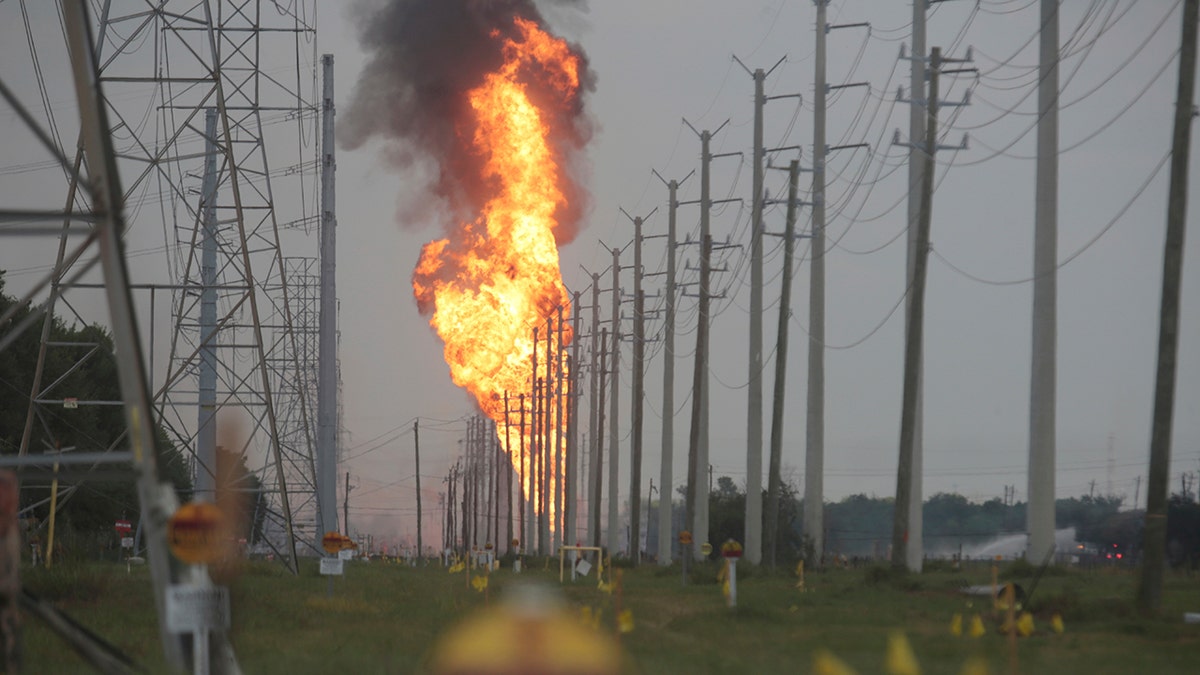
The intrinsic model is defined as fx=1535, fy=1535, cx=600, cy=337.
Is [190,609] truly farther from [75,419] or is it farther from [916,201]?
[75,419]

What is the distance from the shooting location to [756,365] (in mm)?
63781

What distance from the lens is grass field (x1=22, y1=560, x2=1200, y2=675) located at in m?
17.5

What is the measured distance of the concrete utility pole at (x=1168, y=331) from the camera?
25.4 metres

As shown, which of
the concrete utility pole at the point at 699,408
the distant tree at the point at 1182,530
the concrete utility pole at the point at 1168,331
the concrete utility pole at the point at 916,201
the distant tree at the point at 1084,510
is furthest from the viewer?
the distant tree at the point at 1084,510

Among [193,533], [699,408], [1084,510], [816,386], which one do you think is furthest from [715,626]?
[1084,510]

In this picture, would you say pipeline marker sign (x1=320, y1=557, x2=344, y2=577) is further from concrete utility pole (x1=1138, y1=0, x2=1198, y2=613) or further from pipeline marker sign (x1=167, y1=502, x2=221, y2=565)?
pipeline marker sign (x1=167, y1=502, x2=221, y2=565)

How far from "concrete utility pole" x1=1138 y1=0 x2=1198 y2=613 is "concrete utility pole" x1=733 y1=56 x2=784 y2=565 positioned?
35.8 m

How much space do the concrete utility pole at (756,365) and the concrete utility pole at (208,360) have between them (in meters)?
26.6

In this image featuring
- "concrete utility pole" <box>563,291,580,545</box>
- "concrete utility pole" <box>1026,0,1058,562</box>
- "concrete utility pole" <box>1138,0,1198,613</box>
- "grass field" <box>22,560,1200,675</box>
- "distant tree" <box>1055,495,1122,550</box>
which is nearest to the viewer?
"grass field" <box>22,560,1200,675</box>

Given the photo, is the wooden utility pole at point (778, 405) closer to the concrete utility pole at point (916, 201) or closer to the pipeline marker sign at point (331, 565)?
the concrete utility pole at point (916, 201)

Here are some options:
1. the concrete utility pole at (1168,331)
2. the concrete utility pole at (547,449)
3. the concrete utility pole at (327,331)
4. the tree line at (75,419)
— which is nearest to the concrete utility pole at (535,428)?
the concrete utility pole at (547,449)

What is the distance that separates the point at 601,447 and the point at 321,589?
48.3 m

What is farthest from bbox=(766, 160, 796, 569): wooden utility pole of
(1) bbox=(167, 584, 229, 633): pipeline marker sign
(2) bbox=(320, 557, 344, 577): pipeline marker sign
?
(1) bbox=(167, 584, 229, 633): pipeline marker sign

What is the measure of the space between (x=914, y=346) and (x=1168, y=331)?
47.3ft
